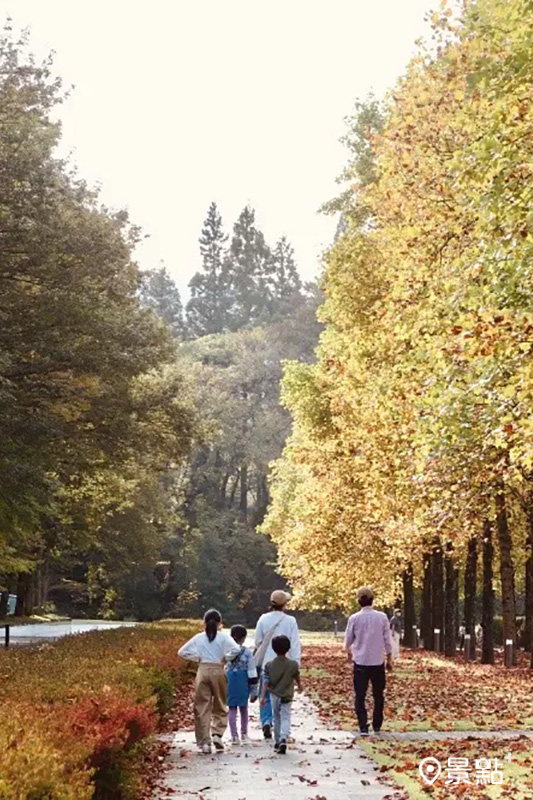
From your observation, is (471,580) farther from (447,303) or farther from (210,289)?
(210,289)

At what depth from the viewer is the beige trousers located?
1379 cm

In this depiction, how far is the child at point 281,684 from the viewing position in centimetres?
1334

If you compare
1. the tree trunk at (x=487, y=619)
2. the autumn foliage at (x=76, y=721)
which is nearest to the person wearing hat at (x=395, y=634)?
the tree trunk at (x=487, y=619)

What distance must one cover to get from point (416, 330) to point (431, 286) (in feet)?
2.25

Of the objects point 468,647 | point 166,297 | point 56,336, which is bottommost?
point 468,647

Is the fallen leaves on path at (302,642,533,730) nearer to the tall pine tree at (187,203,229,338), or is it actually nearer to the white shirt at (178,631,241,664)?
the white shirt at (178,631,241,664)

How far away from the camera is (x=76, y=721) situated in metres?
8.91

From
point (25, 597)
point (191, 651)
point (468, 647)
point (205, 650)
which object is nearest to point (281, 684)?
point (205, 650)

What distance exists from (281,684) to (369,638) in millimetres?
1712

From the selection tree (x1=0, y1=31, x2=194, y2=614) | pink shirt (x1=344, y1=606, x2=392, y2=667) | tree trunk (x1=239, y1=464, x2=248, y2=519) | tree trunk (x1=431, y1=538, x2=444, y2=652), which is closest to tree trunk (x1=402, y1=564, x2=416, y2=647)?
tree trunk (x1=431, y1=538, x2=444, y2=652)

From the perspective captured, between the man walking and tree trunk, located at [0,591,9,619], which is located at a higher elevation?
the man walking

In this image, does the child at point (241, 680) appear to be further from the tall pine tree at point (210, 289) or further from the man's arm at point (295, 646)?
the tall pine tree at point (210, 289)

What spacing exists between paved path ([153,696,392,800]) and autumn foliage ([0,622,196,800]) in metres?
0.66

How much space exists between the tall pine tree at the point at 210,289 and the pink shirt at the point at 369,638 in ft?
424
